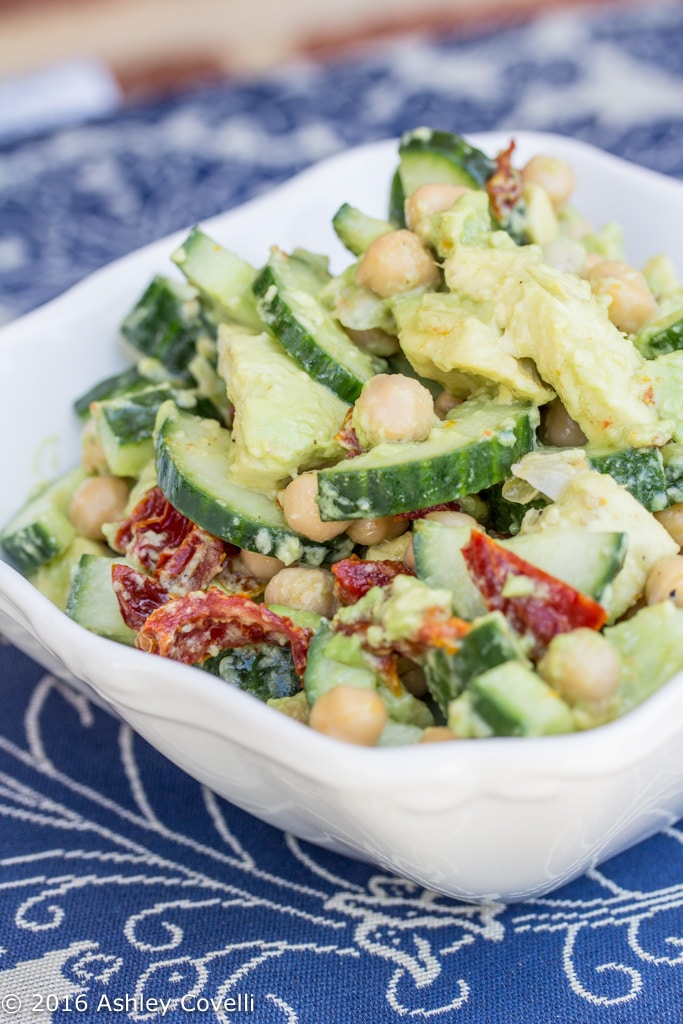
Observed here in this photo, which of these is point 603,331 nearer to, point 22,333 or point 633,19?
point 22,333

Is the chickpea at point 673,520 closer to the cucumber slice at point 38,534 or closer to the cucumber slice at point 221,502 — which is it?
the cucumber slice at point 221,502

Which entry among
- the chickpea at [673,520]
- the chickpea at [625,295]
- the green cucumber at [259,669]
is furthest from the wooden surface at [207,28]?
the green cucumber at [259,669]

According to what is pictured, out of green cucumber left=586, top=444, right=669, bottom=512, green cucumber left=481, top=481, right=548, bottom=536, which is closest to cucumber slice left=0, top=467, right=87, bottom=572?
green cucumber left=481, top=481, right=548, bottom=536

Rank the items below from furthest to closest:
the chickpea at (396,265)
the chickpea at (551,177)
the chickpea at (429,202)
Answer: the chickpea at (551,177) < the chickpea at (429,202) < the chickpea at (396,265)

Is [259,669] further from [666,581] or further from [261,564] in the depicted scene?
[666,581]

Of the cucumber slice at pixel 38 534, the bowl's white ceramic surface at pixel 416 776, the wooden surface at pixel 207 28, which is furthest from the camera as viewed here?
the wooden surface at pixel 207 28

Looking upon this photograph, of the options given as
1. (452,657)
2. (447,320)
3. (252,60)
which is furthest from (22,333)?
(252,60)

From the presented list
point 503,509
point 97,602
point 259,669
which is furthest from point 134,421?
point 503,509

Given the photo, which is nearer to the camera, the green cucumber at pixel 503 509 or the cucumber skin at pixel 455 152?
the green cucumber at pixel 503 509
